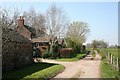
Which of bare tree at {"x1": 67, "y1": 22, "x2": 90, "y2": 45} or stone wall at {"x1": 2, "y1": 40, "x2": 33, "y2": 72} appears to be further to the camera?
bare tree at {"x1": 67, "y1": 22, "x2": 90, "y2": 45}

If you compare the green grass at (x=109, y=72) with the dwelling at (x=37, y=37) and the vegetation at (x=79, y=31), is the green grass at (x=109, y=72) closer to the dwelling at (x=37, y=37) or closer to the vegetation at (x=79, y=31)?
the dwelling at (x=37, y=37)

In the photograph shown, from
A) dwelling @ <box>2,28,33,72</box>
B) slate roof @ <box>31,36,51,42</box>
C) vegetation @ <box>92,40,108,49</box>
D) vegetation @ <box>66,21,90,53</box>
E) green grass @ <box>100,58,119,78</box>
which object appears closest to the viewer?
green grass @ <box>100,58,119,78</box>

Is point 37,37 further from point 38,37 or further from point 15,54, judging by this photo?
point 15,54

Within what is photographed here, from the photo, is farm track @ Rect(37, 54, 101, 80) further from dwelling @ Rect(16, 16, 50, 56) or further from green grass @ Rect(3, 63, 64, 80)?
dwelling @ Rect(16, 16, 50, 56)

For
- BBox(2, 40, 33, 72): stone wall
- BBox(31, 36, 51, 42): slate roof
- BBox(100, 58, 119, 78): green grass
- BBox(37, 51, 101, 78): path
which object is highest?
BBox(31, 36, 51, 42): slate roof

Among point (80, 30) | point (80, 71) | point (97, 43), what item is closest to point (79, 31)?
point (80, 30)

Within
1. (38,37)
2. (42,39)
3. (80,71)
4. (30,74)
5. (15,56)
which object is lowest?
(80,71)

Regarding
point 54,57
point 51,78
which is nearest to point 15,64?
point 51,78

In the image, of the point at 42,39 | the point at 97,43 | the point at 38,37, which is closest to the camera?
the point at 42,39

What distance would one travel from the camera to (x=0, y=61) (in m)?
21.9

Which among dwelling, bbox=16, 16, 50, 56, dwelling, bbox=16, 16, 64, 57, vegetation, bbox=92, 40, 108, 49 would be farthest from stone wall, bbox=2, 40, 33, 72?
vegetation, bbox=92, 40, 108, 49

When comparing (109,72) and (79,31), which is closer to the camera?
(109,72)

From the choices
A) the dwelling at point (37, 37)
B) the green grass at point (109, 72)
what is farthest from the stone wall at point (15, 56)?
the dwelling at point (37, 37)

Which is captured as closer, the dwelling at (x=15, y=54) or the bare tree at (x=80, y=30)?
the dwelling at (x=15, y=54)
